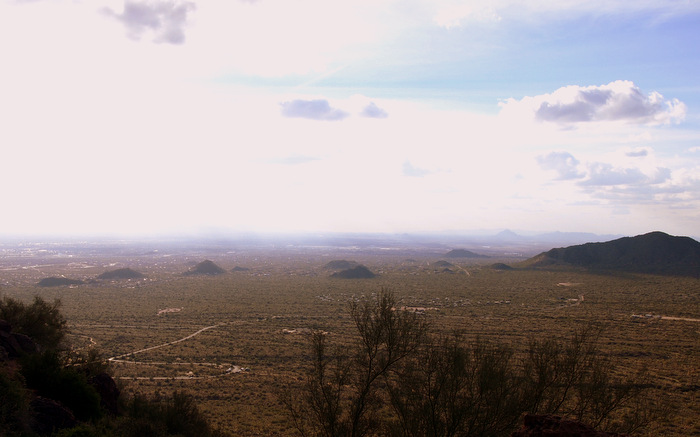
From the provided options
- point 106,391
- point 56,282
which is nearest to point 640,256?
point 106,391

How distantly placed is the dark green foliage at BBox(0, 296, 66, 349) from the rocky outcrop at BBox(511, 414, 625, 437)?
79.6 ft

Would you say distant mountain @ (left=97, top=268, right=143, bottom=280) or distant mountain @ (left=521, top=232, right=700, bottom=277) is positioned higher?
distant mountain @ (left=521, top=232, right=700, bottom=277)

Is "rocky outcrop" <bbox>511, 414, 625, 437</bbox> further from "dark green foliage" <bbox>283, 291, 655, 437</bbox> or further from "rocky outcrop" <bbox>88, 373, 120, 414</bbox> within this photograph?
"rocky outcrop" <bbox>88, 373, 120, 414</bbox>

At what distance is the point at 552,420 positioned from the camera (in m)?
10.6

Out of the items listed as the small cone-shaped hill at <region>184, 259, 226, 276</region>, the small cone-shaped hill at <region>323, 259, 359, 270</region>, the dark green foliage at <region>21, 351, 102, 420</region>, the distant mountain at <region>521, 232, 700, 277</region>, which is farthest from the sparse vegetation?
the small cone-shaped hill at <region>323, 259, 359, 270</region>

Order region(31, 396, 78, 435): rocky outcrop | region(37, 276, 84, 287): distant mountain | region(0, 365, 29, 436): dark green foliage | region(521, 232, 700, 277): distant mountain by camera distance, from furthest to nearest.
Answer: region(521, 232, 700, 277): distant mountain, region(37, 276, 84, 287): distant mountain, region(31, 396, 78, 435): rocky outcrop, region(0, 365, 29, 436): dark green foliage

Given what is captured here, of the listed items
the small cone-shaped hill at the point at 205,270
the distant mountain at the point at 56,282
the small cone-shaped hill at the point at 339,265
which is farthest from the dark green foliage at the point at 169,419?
the small cone-shaped hill at the point at 339,265

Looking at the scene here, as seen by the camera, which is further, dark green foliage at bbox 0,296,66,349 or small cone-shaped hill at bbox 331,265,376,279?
small cone-shaped hill at bbox 331,265,376,279

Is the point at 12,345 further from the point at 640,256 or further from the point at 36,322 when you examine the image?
the point at 640,256

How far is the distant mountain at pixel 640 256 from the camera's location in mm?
88812

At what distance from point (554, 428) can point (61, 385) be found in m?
17.0

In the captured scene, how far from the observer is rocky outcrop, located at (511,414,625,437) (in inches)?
391

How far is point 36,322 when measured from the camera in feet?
75.3

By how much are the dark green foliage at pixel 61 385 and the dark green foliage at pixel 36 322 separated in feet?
27.4
